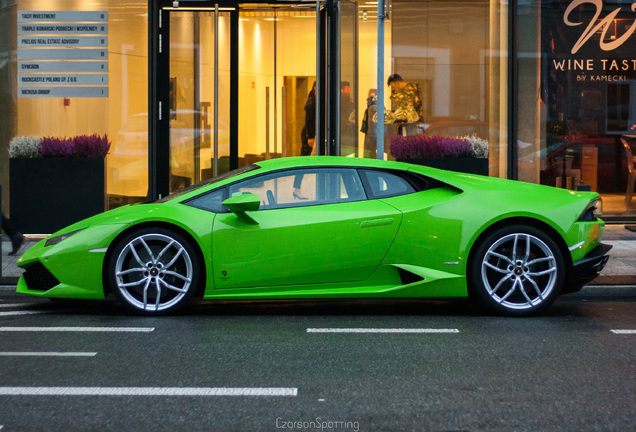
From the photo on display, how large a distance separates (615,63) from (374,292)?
8.00m

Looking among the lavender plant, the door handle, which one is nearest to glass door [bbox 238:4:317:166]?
the lavender plant

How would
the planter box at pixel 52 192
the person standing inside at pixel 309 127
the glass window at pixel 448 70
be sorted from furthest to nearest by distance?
the person standing inside at pixel 309 127, the glass window at pixel 448 70, the planter box at pixel 52 192

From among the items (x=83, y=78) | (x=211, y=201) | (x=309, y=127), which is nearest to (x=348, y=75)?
(x=309, y=127)

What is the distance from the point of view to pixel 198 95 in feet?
43.9

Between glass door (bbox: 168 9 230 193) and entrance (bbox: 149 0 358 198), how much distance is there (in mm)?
15

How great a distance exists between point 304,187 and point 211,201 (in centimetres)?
73

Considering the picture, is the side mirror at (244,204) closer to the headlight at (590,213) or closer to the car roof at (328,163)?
the car roof at (328,163)

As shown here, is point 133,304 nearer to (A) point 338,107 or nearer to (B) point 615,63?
(A) point 338,107

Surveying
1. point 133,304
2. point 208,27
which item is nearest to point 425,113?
point 208,27

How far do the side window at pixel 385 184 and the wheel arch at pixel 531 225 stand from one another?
660 millimetres

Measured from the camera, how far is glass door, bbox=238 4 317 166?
44.1 feet

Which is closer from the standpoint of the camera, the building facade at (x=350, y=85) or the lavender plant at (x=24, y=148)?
the lavender plant at (x=24, y=148)

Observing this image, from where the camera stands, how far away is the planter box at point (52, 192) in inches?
438

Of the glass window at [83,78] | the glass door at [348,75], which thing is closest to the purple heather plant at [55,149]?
the glass window at [83,78]
